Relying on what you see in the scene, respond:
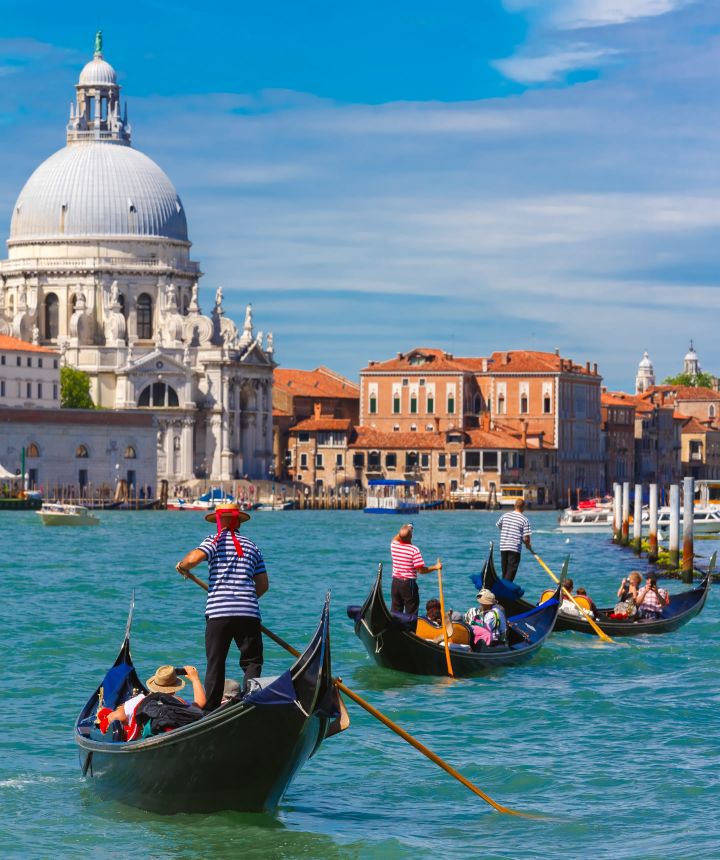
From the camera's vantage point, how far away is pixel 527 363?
83.2m

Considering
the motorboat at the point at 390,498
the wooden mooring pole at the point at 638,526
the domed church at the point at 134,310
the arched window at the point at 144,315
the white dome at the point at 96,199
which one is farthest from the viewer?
the arched window at the point at 144,315

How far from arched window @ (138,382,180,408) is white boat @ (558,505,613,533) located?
87.4 feet

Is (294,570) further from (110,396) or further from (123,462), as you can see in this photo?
(110,396)

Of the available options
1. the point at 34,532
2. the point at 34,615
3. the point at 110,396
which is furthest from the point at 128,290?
Answer: the point at 34,615

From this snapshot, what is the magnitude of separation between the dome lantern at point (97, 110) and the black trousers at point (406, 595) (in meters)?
71.1

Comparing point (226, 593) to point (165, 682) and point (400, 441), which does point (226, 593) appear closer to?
point (165, 682)

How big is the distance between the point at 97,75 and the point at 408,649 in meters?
73.2

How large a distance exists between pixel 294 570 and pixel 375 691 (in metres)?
17.5

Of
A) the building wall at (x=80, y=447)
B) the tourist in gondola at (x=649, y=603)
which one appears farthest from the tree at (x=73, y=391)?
the tourist in gondola at (x=649, y=603)

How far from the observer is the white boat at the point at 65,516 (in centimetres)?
5009

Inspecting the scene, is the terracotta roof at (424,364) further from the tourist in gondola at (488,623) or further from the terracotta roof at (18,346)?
the tourist in gondola at (488,623)

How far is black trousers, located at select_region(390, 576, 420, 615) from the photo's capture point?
15.4 meters

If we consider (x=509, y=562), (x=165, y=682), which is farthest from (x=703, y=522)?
(x=165, y=682)

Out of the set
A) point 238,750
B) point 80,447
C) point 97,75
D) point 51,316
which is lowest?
point 238,750
